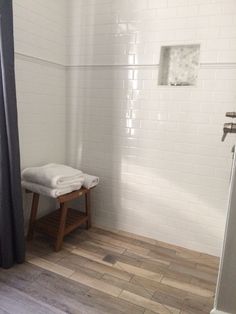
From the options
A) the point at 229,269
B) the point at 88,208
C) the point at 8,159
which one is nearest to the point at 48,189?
the point at 8,159

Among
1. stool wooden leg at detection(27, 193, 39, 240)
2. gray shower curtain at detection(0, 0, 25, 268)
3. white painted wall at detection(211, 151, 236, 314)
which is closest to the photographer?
white painted wall at detection(211, 151, 236, 314)

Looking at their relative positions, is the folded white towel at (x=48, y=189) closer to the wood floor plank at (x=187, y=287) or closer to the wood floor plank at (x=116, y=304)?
the wood floor plank at (x=116, y=304)

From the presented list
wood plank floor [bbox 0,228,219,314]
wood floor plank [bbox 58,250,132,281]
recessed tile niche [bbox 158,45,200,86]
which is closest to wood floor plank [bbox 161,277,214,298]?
wood plank floor [bbox 0,228,219,314]

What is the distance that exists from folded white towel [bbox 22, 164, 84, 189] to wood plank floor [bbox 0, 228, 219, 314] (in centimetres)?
57

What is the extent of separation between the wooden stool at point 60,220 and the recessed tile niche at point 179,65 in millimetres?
1224

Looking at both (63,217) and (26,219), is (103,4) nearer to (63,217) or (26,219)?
(63,217)

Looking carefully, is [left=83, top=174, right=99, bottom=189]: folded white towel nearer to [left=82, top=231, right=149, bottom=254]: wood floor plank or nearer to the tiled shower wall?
the tiled shower wall

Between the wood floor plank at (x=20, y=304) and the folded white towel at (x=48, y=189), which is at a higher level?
the folded white towel at (x=48, y=189)

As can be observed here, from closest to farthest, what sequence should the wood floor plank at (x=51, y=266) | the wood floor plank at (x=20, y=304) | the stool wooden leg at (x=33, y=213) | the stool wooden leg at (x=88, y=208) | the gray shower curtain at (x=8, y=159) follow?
the wood floor plank at (x=20, y=304)
the gray shower curtain at (x=8, y=159)
the wood floor plank at (x=51, y=266)
the stool wooden leg at (x=33, y=213)
the stool wooden leg at (x=88, y=208)

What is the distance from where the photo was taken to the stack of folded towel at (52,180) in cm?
207

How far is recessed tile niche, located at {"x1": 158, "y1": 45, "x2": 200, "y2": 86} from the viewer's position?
220 centimetres

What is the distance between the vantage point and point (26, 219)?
2.38 m

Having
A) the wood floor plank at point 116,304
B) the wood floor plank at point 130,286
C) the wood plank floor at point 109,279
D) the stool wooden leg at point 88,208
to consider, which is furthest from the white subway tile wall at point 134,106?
the wood floor plank at point 116,304

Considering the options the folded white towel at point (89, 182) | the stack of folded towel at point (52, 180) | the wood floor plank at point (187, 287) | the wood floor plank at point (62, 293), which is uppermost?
the stack of folded towel at point (52, 180)
